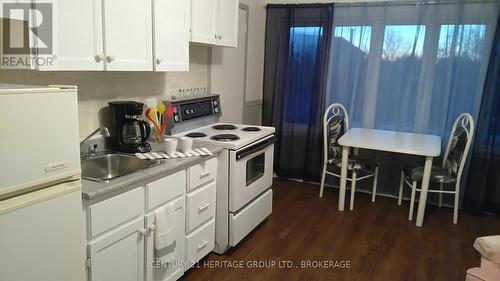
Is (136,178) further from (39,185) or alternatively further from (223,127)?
(223,127)

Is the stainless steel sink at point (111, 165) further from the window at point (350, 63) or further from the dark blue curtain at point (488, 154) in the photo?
the dark blue curtain at point (488, 154)

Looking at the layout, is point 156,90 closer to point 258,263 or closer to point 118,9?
point 118,9

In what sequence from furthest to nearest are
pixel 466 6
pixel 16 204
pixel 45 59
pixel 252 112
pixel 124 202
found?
pixel 252 112
pixel 466 6
pixel 124 202
pixel 45 59
pixel 16 204

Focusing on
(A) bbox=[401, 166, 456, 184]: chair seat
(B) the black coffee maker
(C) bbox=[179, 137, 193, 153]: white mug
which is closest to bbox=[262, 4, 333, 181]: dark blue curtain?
(A) bbox=[401, 166, 456, 184]: chair seat

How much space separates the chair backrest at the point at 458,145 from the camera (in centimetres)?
314

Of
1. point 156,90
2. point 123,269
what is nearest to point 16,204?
point 123,269

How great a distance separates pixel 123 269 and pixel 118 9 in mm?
1362

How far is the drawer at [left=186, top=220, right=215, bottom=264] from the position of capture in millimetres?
2346

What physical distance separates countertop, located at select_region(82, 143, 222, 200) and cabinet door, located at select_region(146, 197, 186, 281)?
0.21 m

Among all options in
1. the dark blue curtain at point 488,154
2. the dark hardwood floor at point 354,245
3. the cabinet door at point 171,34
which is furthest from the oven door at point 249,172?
the dark blue curtain at point 488,154

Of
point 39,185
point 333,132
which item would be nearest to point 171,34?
point 39,185

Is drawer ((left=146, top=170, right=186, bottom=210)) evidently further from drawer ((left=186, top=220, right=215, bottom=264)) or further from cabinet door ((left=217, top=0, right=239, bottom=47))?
cabinet door ((left=217, top=0, right=239, bottom=47))

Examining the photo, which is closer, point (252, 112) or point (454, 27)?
point (454, 27)

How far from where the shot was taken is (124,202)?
177 centimetres
